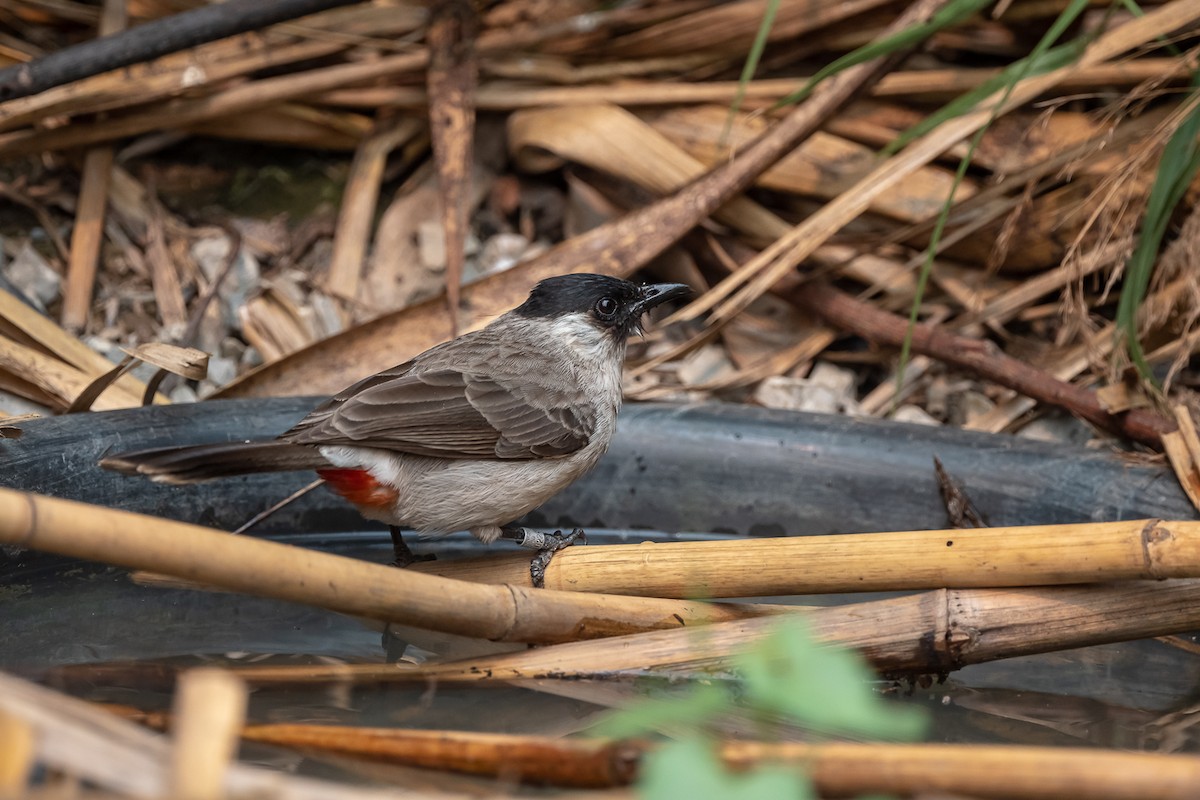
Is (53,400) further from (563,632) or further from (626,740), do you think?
(626,740)

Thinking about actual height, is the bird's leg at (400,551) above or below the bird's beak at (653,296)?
below

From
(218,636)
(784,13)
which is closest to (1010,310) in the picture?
(784,13)

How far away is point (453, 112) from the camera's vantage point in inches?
195

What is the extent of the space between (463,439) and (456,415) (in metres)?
0.07

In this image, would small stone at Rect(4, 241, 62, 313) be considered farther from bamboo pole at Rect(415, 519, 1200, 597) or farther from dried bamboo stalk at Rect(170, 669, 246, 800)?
dried bamboo stalk at Rect(170, 669, 246, 800)

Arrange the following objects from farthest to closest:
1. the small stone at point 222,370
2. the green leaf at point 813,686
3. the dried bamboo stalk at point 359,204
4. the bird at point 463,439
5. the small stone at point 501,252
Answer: the small stone at point 501,252
the dried bamboo stalk at point 359,204
the small stone at point 222,370
the bird at point 463,439
the green leaf at point 813,686

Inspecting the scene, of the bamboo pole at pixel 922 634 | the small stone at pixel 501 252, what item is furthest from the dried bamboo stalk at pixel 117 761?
the small stone at pixel 501 252

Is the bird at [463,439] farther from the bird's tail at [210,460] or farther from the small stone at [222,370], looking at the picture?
the small stone at [222,370]

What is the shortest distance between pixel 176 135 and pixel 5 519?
4.26m

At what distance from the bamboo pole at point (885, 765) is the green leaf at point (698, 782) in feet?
0.92

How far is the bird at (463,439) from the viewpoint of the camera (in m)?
3.19

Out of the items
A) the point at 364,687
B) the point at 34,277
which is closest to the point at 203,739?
the point at 364,687

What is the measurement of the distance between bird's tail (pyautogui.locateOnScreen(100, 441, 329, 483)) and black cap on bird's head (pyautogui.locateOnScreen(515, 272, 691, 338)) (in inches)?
40.1

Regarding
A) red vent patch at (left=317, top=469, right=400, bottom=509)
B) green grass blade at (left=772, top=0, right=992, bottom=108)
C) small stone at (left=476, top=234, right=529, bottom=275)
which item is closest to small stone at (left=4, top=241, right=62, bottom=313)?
small stone at (left=476, top=234, right=529, bottom=275)
